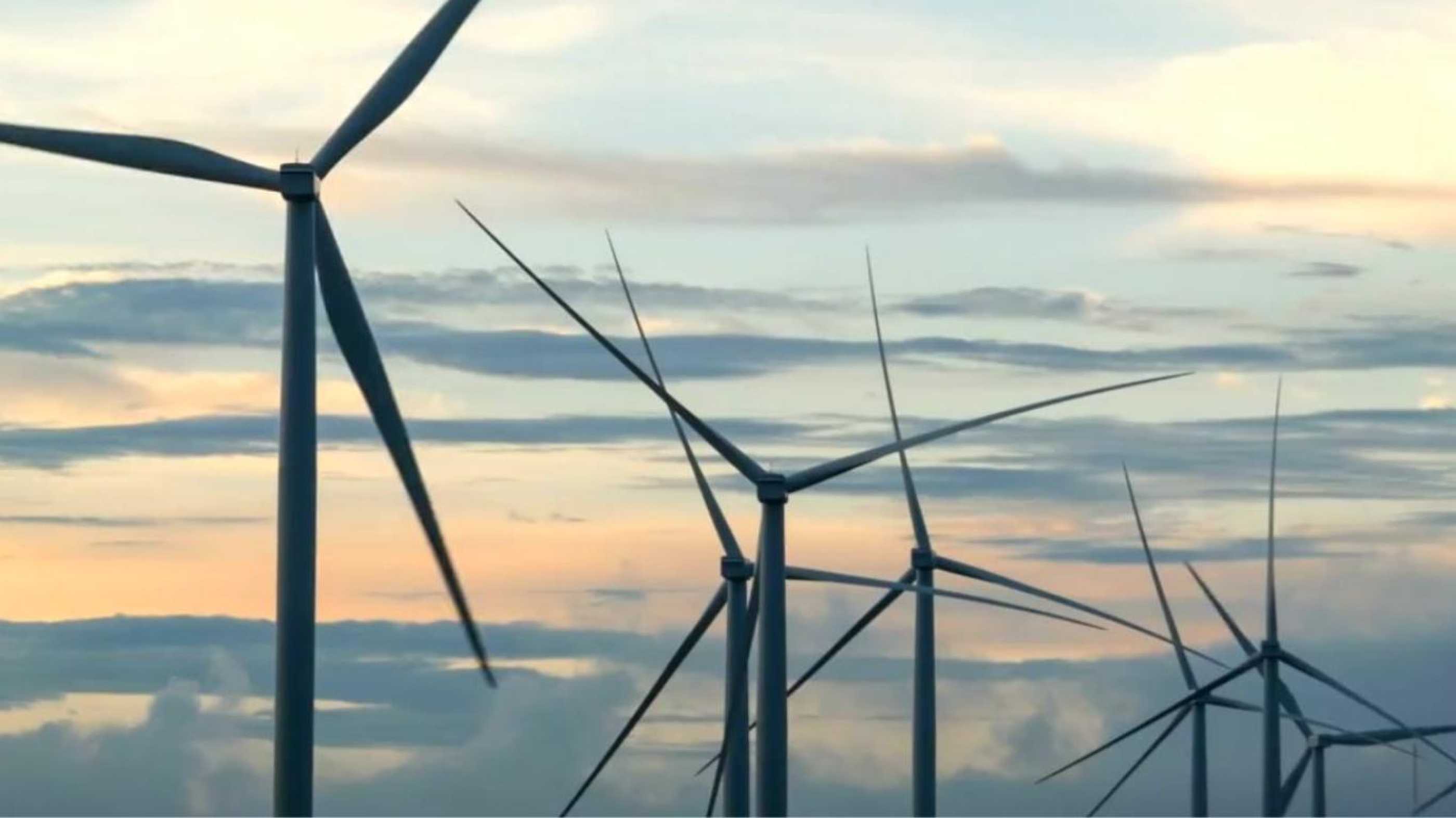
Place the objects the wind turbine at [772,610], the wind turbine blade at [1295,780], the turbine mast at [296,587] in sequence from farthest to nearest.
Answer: the wind turbine blade at [1295,780]
the wind turbine at [772,610]
the turbine mast at [296,587]

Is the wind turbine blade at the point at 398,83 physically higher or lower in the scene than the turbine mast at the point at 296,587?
higher

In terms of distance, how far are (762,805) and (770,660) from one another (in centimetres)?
288

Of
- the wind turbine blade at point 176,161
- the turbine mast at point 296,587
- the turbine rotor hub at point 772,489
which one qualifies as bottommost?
the turbine mast at point 296,587

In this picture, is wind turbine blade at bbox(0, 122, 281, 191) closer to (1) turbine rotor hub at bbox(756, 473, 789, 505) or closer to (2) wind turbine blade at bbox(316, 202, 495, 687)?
(2) wind turbine blade at bbox(316, 202, 495, 687)

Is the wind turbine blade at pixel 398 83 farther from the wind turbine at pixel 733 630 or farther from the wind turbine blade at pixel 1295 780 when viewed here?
the wind turbine blade at pixel 1295 780

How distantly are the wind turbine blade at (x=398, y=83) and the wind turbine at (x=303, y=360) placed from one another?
24mm

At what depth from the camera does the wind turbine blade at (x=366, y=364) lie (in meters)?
37.2

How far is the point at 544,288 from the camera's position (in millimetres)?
44719

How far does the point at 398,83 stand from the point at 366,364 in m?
5.01

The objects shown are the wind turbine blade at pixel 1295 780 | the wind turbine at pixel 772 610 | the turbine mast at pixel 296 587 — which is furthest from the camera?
the wind turbine blade at pixel 1295 780

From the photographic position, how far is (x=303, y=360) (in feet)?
118

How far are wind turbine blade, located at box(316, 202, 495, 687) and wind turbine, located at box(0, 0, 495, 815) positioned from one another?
16 mm

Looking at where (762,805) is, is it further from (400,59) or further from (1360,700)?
(1360,700)

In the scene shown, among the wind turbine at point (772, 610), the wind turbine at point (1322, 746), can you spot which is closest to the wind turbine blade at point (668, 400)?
the wind turbine at point (772, 610)
